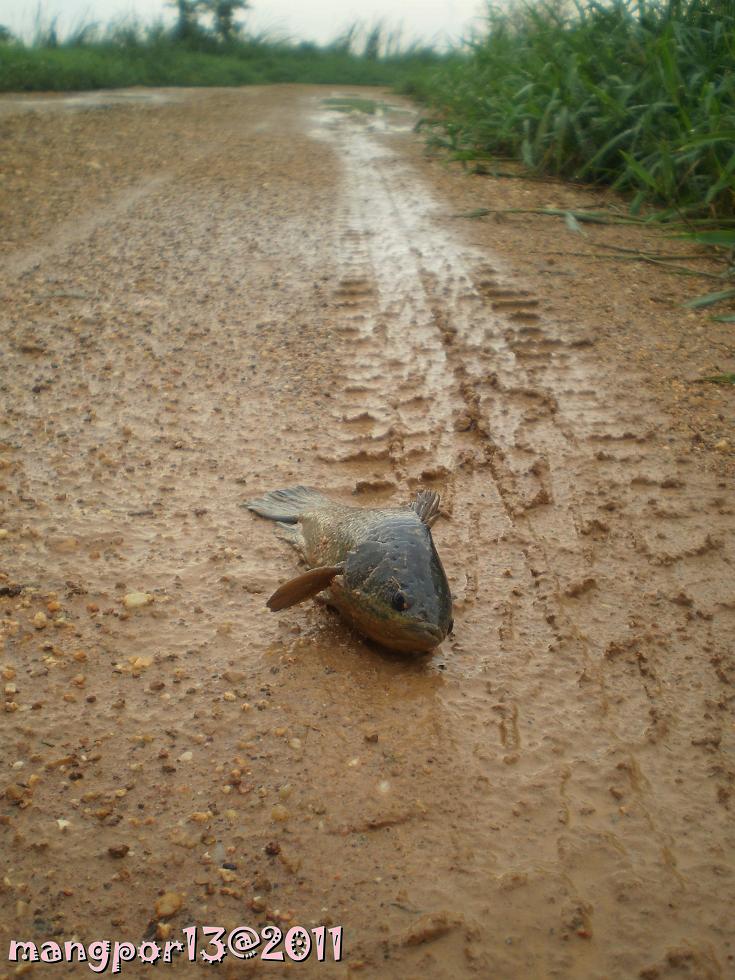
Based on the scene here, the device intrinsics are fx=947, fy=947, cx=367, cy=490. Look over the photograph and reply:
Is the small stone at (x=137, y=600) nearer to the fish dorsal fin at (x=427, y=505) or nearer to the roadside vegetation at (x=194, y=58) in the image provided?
the fish dorsal fin at (x=427, y=505)

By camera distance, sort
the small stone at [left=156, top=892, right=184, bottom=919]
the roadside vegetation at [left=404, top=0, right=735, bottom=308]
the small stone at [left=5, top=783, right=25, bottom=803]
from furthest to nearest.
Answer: the roadside vegetation at [left=404, top=0, right=735, bottom=308], the small stone at [left=5, top=783, right=25, bottom=803], the small stone at [left=156, top=892, right=184, bottom=919]

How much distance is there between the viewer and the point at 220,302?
15.1ft

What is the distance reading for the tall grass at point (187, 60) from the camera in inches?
454

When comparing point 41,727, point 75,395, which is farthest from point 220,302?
point 41,727

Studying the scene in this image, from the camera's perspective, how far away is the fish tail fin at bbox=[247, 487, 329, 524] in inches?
115

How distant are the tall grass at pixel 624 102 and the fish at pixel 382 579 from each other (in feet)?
11.7

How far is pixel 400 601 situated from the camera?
7.50 ft

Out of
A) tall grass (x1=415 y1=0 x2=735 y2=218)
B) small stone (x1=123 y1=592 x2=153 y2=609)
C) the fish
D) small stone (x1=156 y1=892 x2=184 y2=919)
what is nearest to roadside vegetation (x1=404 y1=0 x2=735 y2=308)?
tall grass (x1=415 y1=0 x2=735 y2=218)

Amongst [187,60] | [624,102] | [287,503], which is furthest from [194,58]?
[287,503]

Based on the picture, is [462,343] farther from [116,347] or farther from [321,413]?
[116,347]

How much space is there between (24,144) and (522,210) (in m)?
4.64

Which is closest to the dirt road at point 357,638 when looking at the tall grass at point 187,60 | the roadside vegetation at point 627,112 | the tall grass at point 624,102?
the roadside vegetation at point 627,112

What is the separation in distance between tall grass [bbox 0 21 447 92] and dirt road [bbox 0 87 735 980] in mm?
7414

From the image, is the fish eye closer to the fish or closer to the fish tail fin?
the fish
